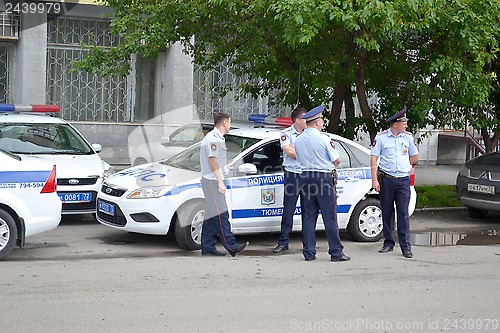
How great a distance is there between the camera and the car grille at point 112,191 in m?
10.7

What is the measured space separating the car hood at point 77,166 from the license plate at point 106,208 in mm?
1080

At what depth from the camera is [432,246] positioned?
11.5 metres

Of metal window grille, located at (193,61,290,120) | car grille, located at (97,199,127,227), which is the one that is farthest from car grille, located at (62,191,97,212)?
metal window grille, located at (193,61,290,120)

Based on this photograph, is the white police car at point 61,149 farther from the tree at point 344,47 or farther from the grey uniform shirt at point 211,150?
the grey uniform shirt at point 211,150

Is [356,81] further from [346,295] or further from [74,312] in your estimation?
[74,312]

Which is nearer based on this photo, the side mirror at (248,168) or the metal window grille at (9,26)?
the side mirror at (248,168)

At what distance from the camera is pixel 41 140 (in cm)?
1310

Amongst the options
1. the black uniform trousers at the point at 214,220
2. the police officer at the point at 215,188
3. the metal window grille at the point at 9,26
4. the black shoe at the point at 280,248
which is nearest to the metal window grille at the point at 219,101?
the metal window grille at the point at 9,26

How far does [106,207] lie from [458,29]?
5928 mm

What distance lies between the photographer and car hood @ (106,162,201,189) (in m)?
10.6

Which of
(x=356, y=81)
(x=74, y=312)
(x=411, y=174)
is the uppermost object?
(x=356, y=81)

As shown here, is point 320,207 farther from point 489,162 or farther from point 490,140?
point 490,140

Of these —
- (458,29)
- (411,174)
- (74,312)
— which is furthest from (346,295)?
(458,29)

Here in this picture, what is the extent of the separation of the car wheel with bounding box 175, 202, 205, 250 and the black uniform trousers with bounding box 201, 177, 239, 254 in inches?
12.7
